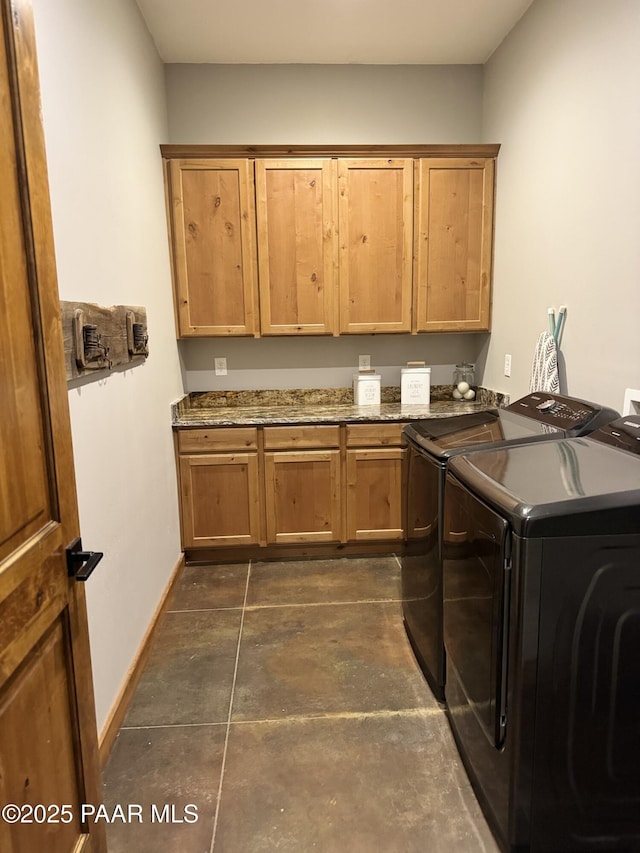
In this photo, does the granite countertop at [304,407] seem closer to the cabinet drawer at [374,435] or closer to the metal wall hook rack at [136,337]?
the cabinet drawer at [374,435]

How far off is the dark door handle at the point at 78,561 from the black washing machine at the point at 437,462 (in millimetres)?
1184

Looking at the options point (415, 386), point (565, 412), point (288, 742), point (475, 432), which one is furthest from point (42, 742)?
point (415, 386)

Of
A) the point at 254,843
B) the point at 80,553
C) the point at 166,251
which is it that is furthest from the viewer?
the point at 166,251

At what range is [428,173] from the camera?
3.36 m

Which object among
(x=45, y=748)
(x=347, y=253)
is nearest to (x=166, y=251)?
(x=347, y=253)

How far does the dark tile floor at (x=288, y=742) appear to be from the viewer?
161 centimetres

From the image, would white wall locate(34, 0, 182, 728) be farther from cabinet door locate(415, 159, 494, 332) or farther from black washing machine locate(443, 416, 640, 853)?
cabinet door locate(415, 159, 494, 332)

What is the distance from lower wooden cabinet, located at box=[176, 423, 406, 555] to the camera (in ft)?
10.8

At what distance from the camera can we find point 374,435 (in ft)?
11.0

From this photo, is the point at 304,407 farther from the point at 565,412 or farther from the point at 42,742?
the point at 42,742

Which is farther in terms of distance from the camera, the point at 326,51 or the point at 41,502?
the point at 326,51

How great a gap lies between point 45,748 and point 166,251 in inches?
108

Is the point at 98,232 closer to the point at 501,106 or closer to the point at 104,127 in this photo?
the point at 104,127

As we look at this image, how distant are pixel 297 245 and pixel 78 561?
2607 millimetres
